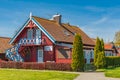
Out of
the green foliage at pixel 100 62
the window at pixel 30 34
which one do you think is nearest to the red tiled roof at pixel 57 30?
the window at pixel 30 34

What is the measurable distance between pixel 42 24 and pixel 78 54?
11536 millimetres

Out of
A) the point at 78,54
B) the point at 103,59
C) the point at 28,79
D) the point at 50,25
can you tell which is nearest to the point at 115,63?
the point at 103,59

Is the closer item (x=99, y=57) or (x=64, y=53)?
(x=99, y=57)

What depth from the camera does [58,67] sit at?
35.2 meters

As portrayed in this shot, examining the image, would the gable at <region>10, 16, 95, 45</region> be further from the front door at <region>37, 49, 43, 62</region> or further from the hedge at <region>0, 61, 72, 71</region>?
the hedge at <region>0, 61, 72, 71</region>

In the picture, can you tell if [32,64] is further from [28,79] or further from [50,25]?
[28,79]

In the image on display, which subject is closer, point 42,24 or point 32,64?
point 32,64

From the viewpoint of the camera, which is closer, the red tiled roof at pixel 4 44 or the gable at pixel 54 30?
the gable at pixel 54 30

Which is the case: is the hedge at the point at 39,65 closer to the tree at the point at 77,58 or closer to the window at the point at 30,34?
the tree at the point at 77,58

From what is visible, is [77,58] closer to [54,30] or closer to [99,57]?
[99,57]

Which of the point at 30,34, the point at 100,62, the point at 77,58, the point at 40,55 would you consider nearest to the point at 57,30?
the point at 30,34

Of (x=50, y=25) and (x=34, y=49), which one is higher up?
(x=50, y=25)

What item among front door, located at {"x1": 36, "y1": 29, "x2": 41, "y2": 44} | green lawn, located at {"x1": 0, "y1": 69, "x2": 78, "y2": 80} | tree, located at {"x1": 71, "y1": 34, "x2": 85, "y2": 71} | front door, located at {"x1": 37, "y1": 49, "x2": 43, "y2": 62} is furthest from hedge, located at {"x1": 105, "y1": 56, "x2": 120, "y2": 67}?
green lawn, located at {"x1": 0, "y1": 69, "x2": 78, "y2": 80}

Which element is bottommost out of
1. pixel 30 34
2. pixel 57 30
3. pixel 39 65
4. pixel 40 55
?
pixel 39 65
